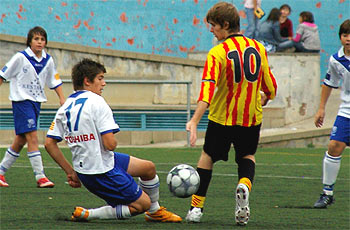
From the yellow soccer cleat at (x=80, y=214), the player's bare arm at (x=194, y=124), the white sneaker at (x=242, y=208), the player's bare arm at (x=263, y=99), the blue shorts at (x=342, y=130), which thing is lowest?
the yellow soccer cleat at (x=80, y=214)

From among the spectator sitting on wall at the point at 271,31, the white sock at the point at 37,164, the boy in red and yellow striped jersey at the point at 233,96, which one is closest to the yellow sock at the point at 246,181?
the boy in red and yellow striped jersey at the point at 233,96

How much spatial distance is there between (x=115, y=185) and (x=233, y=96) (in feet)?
3.85

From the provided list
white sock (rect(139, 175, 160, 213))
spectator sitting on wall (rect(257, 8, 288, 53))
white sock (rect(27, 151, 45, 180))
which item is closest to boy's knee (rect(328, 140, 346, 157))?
white sock (rect(139, 175, 160, 213))

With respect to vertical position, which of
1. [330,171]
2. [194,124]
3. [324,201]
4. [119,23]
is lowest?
[324,201]

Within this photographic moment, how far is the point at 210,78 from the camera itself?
19.7 feet

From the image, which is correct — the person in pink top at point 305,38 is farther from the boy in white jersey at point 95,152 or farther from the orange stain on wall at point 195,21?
the boy in white jersey at point 95,152

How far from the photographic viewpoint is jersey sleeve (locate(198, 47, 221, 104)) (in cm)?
593

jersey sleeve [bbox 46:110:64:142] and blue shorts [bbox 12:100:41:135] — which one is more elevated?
jersey sleeve [bbox 46:110:64:142]

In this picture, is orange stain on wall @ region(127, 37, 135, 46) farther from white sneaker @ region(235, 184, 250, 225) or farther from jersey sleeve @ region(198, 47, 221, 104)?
white sneaker @ region(235, 184, 250, 225)

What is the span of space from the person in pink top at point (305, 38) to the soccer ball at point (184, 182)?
12827 mm

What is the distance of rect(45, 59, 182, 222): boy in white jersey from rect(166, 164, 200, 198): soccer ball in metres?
0.23

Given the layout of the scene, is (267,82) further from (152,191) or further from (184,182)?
(152,191)

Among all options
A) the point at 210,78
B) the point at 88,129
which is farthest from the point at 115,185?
the point at 210,78

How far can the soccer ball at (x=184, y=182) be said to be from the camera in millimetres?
6203
